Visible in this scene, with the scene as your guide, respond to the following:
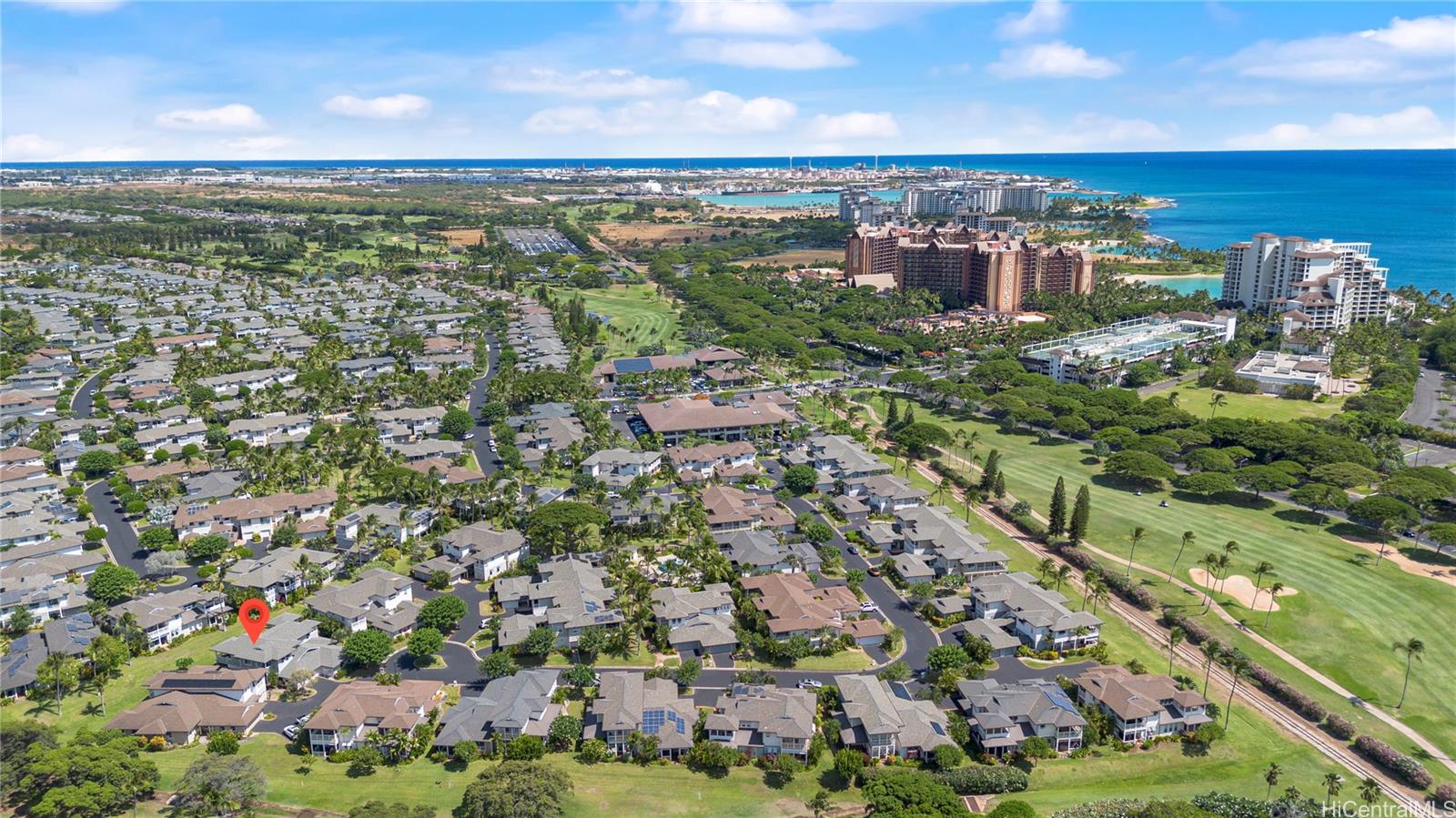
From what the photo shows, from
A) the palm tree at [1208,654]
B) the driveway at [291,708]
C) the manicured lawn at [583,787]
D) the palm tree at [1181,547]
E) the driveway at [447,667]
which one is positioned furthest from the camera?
the palm tree at [1181,547]

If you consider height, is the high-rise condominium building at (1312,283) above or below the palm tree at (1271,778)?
above

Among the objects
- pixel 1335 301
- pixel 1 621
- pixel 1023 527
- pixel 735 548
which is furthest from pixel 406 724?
pixel 1335 301

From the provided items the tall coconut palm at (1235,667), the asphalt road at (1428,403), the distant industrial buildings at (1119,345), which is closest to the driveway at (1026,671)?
the tall coconut palm at (1235,667)

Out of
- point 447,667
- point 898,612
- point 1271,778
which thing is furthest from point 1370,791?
point 447,667

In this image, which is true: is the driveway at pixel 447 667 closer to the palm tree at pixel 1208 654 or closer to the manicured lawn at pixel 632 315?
the palm tree at pixel 1208 654

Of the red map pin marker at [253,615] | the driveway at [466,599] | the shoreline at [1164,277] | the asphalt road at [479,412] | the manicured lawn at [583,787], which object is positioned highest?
the shoreline at [1164,277]

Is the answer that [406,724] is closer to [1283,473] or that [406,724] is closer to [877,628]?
[877,628]

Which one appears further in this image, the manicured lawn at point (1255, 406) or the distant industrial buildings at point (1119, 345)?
the distant industrial buildings at point (1119, 345)
